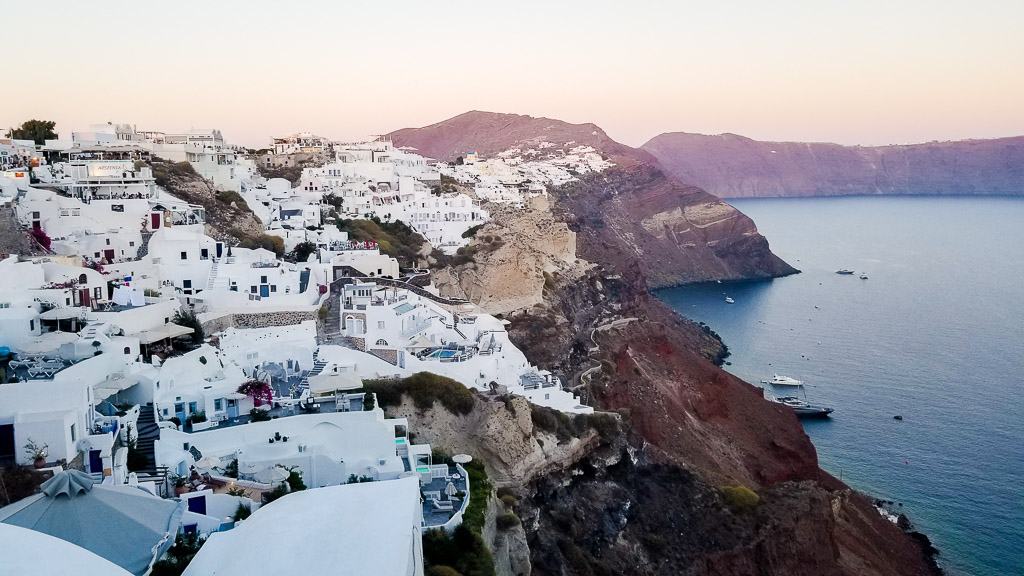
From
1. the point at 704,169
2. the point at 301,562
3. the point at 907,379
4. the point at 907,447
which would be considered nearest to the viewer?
the point at 301,562

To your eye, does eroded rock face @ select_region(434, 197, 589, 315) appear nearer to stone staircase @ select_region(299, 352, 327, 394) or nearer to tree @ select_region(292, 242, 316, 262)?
tree @ select_region(292, 242, 316, 262)

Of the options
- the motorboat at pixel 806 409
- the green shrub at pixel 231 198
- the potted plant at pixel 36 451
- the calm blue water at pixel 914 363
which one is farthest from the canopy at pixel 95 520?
the motorboat at pixel 806 409

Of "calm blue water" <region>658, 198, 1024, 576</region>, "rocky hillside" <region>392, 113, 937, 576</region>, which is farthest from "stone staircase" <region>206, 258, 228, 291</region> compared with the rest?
"calm blue water" <region>658, 198, 1024, 576</region>

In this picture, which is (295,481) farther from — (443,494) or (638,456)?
(638,456)

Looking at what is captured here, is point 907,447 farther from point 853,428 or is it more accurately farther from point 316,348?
point 316,348

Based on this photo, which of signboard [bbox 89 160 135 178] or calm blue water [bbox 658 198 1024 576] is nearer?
signboard [bbox 89 160 135 178]

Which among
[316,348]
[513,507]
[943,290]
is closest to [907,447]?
[513,507]
